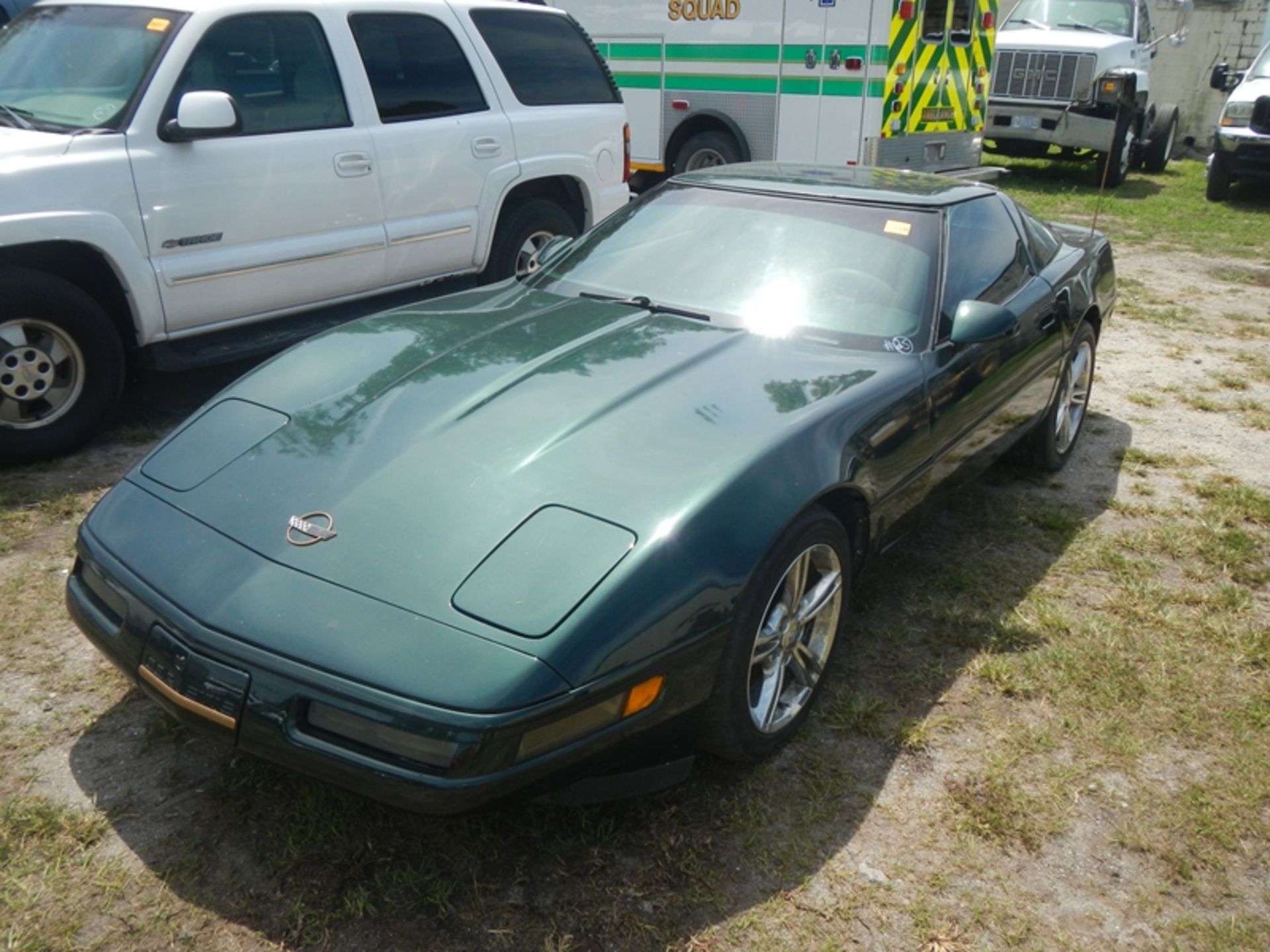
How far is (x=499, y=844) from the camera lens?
2590mm

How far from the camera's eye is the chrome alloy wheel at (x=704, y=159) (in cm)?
1061

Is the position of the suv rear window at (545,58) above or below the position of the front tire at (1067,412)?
above

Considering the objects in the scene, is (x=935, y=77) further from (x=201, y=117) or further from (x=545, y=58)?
(x=201, y=117)

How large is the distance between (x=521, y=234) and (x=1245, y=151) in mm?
10067

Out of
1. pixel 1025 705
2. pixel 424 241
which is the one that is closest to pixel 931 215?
pixel 1025 705

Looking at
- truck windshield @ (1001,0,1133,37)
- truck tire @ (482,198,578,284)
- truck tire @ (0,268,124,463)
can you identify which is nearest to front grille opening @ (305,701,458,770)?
truck tire @ (0,268,124,463)

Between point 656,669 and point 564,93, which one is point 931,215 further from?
point 564,93

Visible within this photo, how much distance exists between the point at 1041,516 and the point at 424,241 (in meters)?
3.33

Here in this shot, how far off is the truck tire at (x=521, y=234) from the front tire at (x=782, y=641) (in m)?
3.65

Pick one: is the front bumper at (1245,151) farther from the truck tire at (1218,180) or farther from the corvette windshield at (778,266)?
the corvette windshield at (778,266)

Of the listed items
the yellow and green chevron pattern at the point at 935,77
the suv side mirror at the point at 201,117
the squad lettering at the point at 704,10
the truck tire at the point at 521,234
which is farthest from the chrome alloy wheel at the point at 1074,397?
the squad lettering at the point at 704,10

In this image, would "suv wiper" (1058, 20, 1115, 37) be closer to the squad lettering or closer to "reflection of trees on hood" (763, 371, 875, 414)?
the squad lettering

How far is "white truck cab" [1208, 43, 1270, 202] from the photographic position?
12.5m

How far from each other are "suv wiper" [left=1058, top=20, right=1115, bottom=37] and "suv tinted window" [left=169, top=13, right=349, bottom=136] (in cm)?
1159
